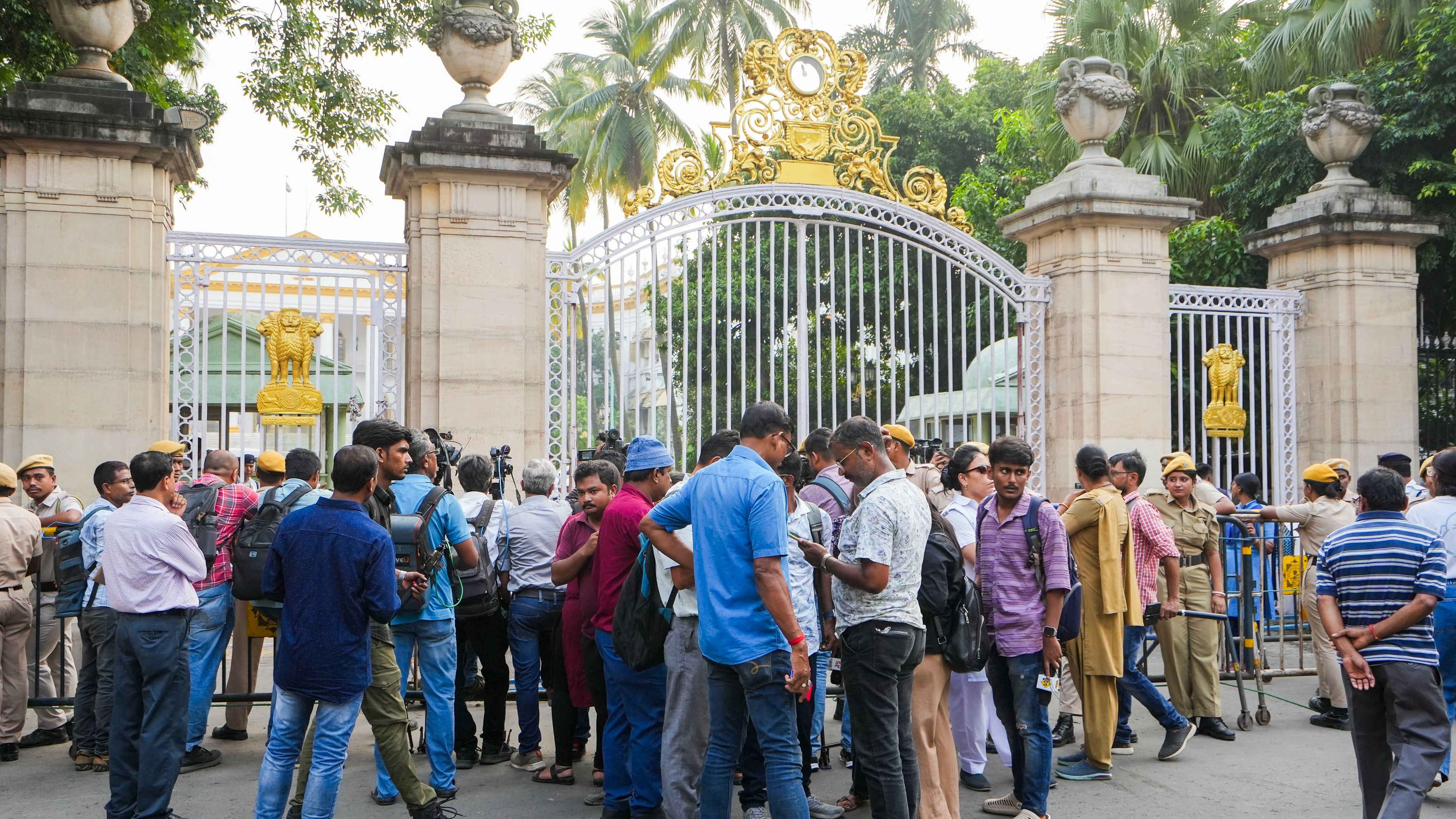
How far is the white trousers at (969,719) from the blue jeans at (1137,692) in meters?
0.72

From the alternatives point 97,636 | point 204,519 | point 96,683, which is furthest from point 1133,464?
point 96,683

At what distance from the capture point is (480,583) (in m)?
5.91

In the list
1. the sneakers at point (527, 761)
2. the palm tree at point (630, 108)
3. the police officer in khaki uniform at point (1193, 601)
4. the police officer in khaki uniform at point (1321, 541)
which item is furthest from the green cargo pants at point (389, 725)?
the palm tree at point (630, 108)

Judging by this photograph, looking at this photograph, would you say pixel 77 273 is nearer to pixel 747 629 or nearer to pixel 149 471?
pixel 149 471

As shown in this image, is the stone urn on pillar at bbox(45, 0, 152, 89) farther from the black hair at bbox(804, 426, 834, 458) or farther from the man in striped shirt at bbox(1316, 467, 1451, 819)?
the man in striped shirt at bbox(1316, 467, 1451, 819)

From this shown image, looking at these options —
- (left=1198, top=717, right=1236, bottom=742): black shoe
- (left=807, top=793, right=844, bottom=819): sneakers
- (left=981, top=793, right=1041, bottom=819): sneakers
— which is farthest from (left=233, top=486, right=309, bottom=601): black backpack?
(left=1198, top=717, right=1236, bottom=742): black shoe

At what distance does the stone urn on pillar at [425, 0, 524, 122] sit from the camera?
8828 millimetres

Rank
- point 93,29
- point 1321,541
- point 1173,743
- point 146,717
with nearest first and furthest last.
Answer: point 146,717
point 1173,743
point 1321,541
point 93,29

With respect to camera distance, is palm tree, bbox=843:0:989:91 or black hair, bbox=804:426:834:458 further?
palm tree, bbox=843:0:989:91

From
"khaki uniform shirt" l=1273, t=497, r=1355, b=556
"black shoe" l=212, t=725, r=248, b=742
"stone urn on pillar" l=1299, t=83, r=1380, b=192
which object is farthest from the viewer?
"stone urn on pillar" l=1299, t=83, r=1380, b=192

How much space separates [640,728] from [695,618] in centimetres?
75

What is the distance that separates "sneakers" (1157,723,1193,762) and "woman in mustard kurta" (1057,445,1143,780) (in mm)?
428

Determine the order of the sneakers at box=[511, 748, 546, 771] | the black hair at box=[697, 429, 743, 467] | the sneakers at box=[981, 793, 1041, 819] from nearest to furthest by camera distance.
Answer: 1. the black hair at box=[697, 429, 743, 467]
2. the sneakers at box=[981, 793, 1041, 819]
3. the sneakers at box=[511, 748, 546, 771]

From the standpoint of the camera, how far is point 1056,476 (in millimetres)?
10500
